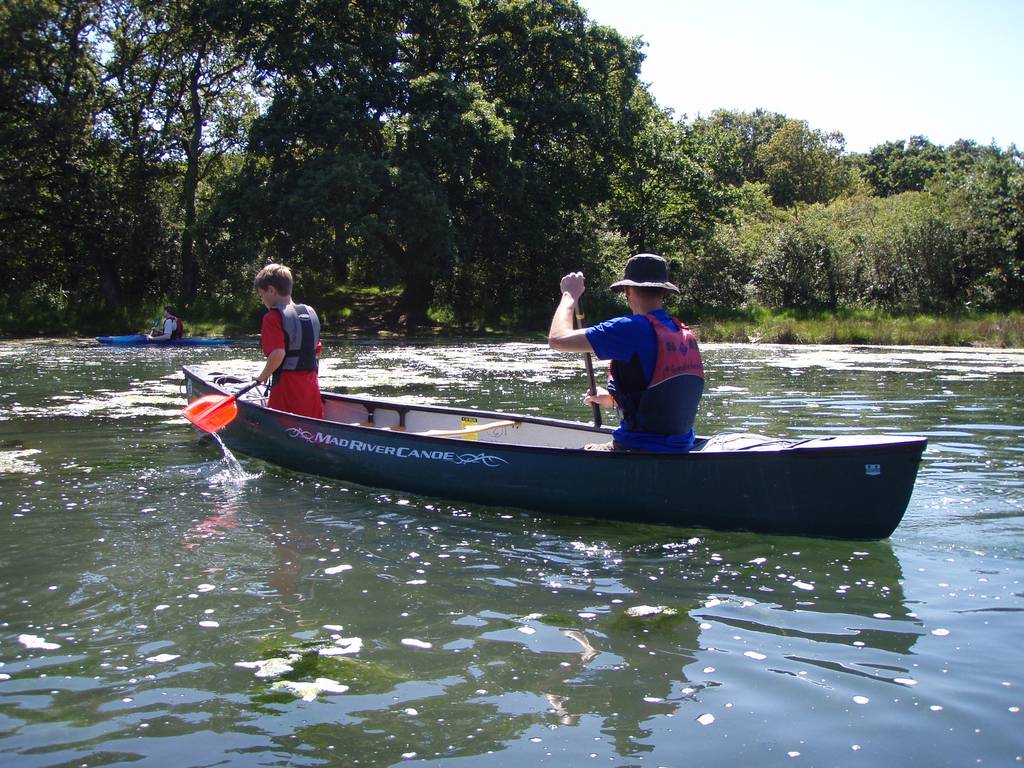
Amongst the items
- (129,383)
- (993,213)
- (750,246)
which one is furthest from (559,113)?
(129,383)

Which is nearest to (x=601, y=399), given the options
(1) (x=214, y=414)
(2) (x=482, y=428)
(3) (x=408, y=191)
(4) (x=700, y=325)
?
(2) (x=482, y=428)

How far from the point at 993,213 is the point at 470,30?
15.6 meters

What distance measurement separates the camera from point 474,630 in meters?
4.19

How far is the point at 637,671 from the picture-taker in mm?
3734

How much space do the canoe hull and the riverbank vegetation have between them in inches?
692

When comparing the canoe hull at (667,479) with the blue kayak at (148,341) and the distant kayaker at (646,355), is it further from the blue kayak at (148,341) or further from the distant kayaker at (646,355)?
the blue kayak at (148,341)

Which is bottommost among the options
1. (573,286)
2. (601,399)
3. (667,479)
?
(667,479)

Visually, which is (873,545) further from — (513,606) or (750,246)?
(750,246)

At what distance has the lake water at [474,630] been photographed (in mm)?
3180

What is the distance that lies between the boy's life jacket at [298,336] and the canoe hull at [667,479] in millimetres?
610

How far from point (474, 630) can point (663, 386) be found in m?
2.02

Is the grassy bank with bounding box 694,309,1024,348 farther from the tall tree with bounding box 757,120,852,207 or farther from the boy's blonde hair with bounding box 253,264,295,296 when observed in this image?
the tall tree with bounding box 757,120,852,207

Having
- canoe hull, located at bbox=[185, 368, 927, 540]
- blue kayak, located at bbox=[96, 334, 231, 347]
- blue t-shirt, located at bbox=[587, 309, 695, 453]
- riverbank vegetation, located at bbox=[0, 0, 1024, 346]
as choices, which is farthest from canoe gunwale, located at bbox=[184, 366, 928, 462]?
riverbank vegetation, located at bbox=[0, 0, 1024, 346]

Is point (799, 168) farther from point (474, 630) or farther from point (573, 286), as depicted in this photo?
point (474, 630)
